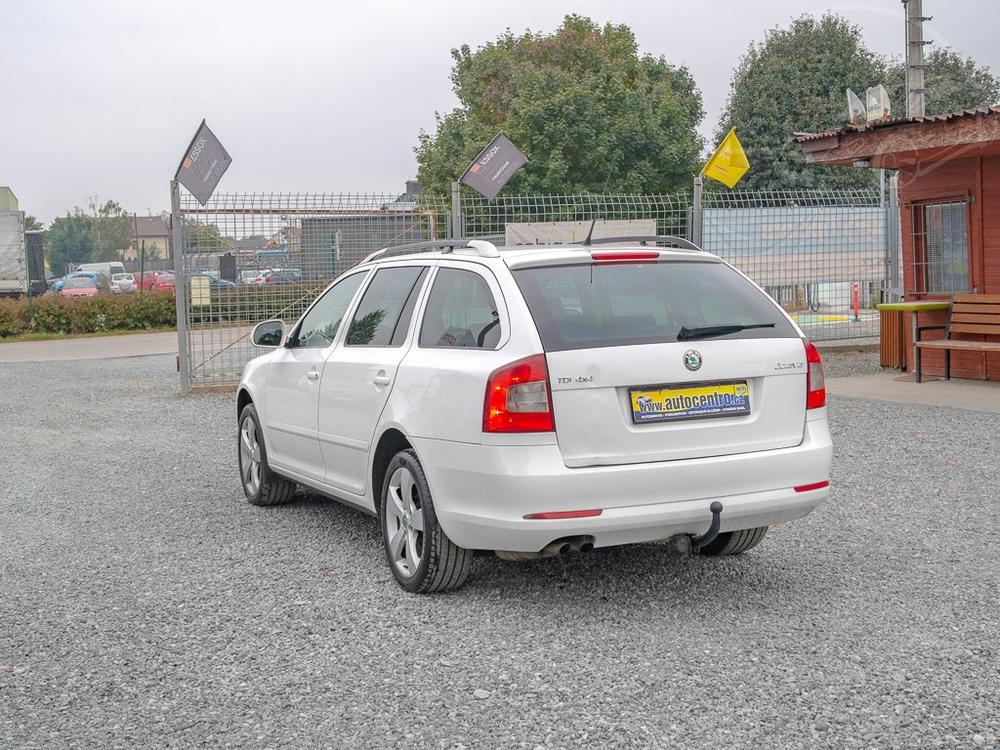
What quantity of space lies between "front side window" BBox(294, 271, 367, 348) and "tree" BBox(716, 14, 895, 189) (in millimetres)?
43050

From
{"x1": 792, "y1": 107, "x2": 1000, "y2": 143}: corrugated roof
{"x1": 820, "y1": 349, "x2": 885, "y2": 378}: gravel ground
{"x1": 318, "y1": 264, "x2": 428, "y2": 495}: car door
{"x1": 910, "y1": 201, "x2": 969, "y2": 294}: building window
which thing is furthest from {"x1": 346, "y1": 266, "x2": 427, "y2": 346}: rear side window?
{"x1": 820, "y1": 349, "x2": 885, "y2": 378}: gravel ground

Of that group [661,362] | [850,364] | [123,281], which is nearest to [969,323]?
[850,364]

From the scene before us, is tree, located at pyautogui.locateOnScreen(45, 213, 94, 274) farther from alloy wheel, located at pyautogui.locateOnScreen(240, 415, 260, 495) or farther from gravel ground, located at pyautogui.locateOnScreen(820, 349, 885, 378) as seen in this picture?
alloy wheel, located at pyautogui.locateOnScreen(240, 415, 260, 495)

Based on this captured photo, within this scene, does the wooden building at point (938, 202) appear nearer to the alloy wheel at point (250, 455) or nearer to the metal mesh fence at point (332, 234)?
the metal mesh fence at point (332, 234)

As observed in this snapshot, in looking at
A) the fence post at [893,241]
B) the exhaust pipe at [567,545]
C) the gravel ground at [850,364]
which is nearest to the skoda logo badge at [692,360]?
the exhaust pipe at [567,545]

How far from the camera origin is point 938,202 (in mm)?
15211

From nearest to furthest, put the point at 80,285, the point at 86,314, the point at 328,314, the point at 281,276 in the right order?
1. the point at 328,314
2. the point at 281,276
3. the point at 86,314
4. the point at 80,285

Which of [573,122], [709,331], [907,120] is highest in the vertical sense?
[573,122]

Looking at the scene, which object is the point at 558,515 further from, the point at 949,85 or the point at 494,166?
the point at 949,85

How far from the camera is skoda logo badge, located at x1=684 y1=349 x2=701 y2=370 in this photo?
17.0 feet

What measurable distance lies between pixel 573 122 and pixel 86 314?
19533 millimetres

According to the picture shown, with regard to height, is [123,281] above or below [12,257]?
below

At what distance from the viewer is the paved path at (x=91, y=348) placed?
23.8 meters

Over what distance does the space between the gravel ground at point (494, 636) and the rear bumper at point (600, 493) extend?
41 centimetres
